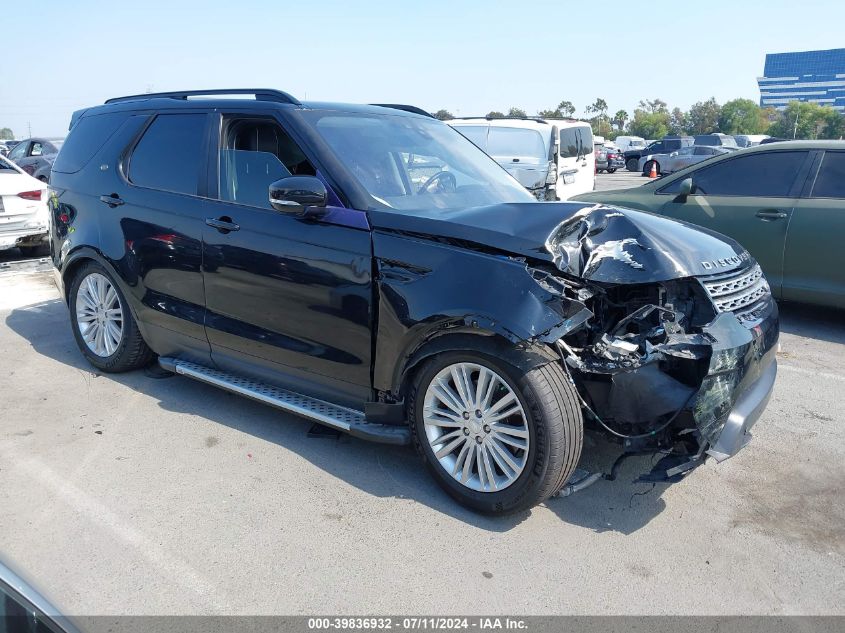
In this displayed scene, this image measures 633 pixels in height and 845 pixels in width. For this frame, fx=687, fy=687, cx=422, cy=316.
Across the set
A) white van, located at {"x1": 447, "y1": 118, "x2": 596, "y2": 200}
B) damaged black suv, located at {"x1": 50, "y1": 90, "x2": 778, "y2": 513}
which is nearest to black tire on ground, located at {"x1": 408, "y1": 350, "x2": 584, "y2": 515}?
damaged black suv, located at {"x1": 50, "y1": 90, "x2": 778, "y2": 513}

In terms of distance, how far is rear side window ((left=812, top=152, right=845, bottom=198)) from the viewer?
6172 millimetres

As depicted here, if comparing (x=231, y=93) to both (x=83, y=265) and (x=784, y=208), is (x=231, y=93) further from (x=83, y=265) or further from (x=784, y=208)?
(x=784, y=208)

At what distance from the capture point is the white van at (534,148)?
37.7ft

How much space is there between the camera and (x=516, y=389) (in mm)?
3070

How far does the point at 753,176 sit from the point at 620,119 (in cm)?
11903

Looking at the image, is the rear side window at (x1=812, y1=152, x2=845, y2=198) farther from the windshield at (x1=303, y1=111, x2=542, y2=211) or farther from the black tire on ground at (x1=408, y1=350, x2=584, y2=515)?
the black tire on ground at (x1=408, y1=350, x2=584, y2=515)

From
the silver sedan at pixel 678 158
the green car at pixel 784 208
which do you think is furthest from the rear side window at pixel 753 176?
the silver sedan at pixel 678 158

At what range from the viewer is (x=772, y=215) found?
6367 millimetres

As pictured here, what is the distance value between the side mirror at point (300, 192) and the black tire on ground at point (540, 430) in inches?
41.9

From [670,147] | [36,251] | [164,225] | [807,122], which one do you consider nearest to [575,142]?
[36,251]

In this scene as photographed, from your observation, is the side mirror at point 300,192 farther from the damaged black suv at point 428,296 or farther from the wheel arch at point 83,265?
the wheel arch at point 83,265

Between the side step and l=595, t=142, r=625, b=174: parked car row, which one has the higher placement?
the side step

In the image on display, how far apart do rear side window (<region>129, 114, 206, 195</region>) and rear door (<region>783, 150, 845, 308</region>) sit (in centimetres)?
513

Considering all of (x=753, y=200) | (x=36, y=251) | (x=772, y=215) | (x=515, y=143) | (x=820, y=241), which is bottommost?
(x=36, y=251)
